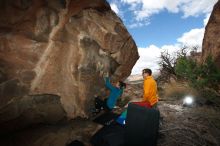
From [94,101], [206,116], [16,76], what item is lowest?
[206,116]

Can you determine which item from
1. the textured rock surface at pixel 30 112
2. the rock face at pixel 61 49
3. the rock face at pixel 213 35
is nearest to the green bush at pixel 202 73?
the rock face at pixel 213 35

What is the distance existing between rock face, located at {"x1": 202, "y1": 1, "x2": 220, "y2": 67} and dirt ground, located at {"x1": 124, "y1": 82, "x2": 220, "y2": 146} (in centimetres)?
513

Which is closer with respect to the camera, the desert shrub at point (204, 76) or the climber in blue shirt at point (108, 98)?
the climber in blue shirt at point (108, 98)

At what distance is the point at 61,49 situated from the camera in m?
6.02

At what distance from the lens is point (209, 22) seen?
14.3m

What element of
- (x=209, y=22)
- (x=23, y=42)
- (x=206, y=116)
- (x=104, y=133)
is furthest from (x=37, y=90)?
(x=209, y=22)

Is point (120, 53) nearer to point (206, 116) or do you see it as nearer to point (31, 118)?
point (31, 118)

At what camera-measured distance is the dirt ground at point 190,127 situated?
5637 mm

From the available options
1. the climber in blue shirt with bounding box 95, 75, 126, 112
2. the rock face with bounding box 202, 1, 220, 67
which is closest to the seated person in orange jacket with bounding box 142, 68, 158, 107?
the climber in blue shirt with bounding box 95, 75, 126, 112

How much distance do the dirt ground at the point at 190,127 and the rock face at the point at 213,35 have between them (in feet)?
16.8

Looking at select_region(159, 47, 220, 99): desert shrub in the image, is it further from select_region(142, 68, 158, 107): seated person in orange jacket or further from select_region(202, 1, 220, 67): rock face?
select_region(142, 68, 158, 107): seated person in orange jacket

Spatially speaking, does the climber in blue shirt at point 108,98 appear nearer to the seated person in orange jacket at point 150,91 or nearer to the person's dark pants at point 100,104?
the person's dark pants at point 100,104

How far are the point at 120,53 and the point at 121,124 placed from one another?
2302 mm

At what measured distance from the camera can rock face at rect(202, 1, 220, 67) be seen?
12.9 meters
